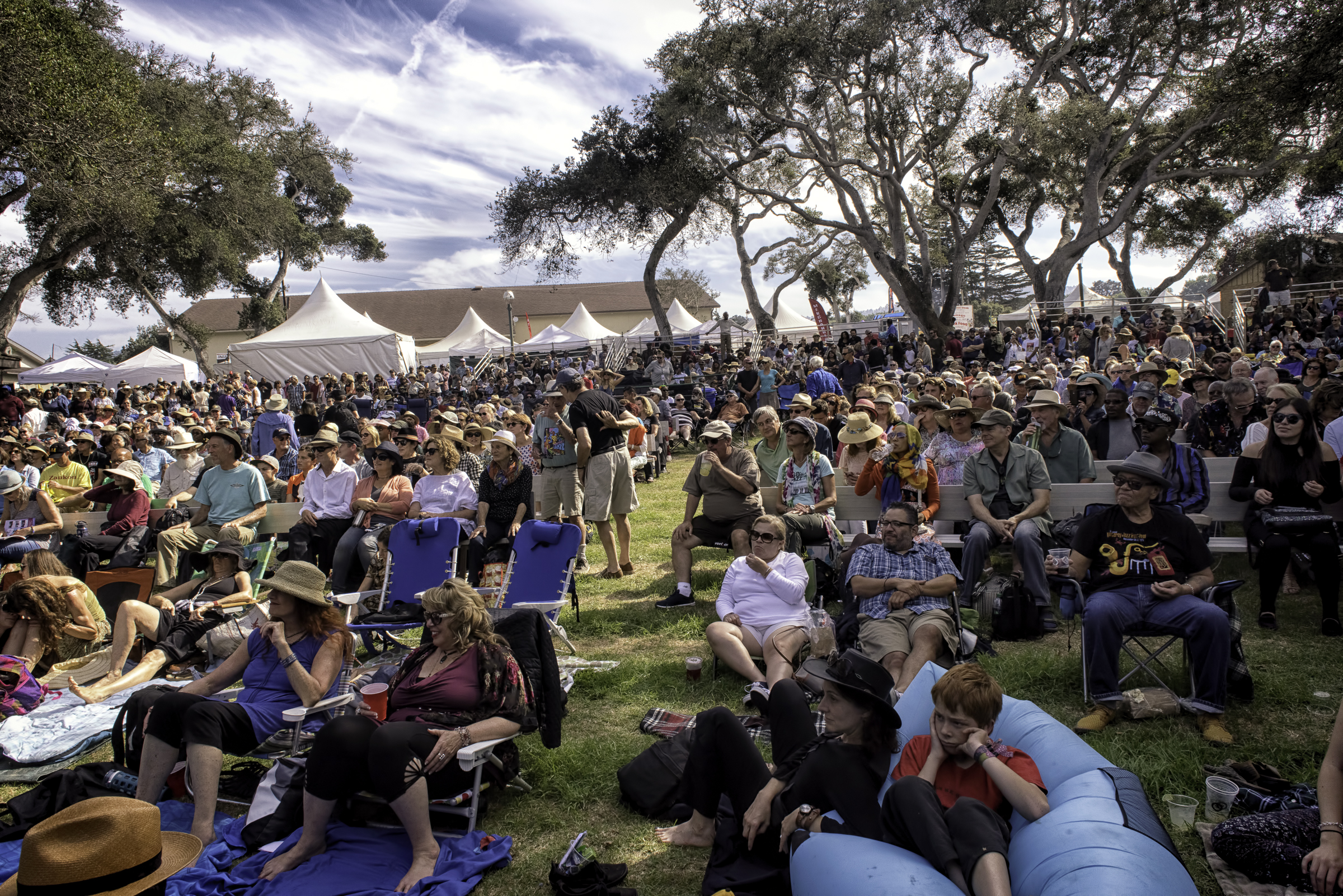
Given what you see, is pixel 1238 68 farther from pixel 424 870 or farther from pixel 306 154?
pixel 306 154

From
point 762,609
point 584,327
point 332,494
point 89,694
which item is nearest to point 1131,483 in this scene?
point 762,609

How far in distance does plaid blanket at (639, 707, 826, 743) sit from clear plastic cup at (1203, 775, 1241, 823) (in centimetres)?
161

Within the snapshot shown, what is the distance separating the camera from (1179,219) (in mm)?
33688

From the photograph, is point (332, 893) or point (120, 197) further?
point (120, 197)

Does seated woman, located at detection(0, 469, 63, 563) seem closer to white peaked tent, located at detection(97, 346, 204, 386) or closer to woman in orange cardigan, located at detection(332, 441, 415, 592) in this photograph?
woman in orange cardigan, located at detection(332, 441, 415, 592)

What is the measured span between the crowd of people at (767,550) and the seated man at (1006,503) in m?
0.02

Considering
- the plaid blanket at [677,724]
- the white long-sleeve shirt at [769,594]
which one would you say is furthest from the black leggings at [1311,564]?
the plaid blanket at [677,724]

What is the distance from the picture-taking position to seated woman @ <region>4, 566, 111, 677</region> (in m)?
5.39

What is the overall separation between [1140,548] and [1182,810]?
1.49 metres

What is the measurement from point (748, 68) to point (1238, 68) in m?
12.9

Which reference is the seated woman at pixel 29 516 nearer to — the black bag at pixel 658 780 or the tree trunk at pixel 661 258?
the black bag at pixel 658 780

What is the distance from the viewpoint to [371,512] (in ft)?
22.3

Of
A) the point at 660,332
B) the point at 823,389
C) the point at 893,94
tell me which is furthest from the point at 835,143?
the point at 823,389

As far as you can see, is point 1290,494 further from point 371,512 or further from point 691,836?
point 371,512
